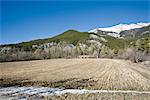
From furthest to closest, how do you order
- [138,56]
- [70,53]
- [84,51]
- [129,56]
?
[84,51] → [70,53] → [129,56] → [138,56]

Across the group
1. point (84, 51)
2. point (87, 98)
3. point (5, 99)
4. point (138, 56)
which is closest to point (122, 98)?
point (87, 98)

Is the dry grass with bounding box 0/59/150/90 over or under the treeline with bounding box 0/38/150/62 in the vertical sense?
under

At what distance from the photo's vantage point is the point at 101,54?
16100 centimetres

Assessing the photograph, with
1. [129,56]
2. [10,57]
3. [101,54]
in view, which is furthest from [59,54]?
[129,56]

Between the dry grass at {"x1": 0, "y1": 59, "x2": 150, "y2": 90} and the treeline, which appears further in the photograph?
the treeline

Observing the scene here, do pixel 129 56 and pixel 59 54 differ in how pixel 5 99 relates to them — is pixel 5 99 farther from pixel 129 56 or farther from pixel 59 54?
pixel 59 54

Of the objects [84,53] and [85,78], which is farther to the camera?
[84,53]

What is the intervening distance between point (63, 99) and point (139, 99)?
17.8ft

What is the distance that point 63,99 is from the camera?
18.4m

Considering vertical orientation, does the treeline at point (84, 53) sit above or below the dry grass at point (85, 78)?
above

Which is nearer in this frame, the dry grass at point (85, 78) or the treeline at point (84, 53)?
the dry grass at point (85, 78)

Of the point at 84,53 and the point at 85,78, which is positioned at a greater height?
the point at 84,53

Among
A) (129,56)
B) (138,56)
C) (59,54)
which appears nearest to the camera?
(138,56)

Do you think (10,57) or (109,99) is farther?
(10,57)
